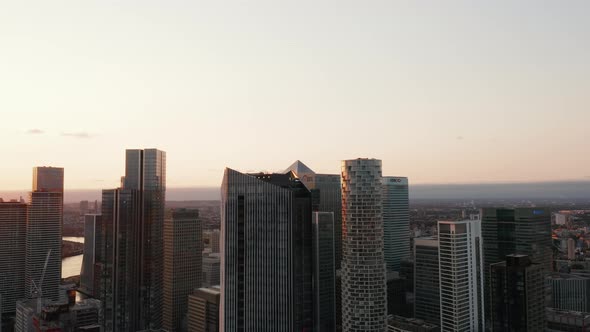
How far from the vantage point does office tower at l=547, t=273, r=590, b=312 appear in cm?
18488

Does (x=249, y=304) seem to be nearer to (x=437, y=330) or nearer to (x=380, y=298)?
(x=380, y=298)

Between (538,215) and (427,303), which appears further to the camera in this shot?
(538,215)

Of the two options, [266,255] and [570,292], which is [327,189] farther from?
[570,292]

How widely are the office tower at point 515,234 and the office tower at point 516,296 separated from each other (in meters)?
45.1

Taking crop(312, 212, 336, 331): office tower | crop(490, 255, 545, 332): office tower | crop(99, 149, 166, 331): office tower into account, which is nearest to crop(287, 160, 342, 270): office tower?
crop(312, 212, 336, 331): office tower

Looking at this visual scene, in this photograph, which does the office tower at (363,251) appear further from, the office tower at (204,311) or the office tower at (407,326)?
the office tower at (204,311)

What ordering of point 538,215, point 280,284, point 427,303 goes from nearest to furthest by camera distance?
point 280,284 < point 427,303 < point 538,215

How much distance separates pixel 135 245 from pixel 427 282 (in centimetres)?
10490

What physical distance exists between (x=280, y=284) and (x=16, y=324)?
511 ft

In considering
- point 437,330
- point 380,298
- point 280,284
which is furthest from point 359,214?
point 280,284

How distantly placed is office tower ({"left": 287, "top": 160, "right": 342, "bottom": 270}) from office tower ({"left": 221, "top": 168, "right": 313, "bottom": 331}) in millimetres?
70359

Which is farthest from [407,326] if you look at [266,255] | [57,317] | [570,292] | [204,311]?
[57,317]

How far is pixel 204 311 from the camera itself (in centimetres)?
16862

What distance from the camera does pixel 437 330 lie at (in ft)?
436
